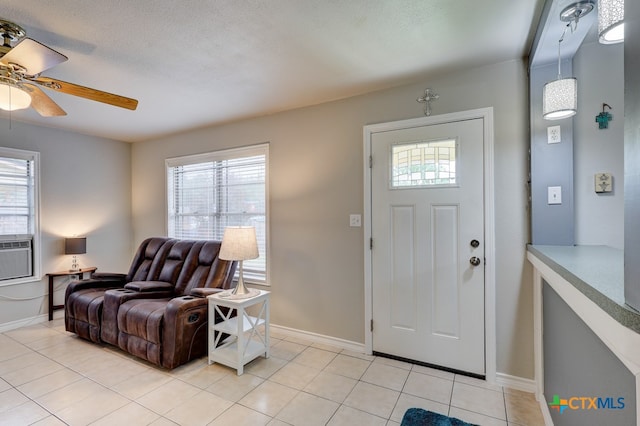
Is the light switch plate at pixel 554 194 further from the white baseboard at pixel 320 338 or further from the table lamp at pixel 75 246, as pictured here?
the table lamp at pixel 75 246

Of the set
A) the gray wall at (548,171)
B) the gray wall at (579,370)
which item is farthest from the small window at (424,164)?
the gray wall at (579,370)

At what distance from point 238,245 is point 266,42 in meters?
1.56

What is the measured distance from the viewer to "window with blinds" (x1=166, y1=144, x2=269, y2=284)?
3.49 meters

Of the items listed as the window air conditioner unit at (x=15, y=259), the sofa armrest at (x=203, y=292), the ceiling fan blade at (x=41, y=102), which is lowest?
the sofa armrest at (x=203, y=292)

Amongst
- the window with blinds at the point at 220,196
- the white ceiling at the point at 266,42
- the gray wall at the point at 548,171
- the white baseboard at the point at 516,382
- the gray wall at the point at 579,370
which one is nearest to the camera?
the gray wall at the point at 579,370

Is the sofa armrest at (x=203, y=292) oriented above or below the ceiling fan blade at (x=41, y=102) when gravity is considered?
below

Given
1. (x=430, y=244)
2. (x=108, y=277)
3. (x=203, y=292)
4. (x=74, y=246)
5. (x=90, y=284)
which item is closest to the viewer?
(x=430, y=244)

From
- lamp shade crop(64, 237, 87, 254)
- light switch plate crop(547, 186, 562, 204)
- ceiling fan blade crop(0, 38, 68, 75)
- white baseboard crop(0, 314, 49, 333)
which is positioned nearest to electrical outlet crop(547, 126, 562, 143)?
light switch plate crop(547, 186, 562, 204)

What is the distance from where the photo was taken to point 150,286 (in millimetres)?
3012

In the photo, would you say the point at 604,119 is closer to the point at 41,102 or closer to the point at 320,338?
the point at 320,338

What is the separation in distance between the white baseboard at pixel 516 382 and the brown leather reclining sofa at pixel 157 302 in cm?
240

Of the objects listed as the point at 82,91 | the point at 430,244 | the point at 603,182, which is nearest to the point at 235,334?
the point at 430,244

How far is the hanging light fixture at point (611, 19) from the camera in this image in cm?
95

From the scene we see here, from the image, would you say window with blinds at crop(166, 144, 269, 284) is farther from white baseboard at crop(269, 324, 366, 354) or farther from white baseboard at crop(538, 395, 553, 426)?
white baseboard at crop(538, 395, 553, 426)
